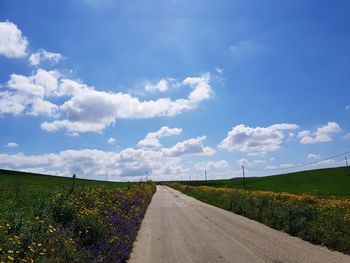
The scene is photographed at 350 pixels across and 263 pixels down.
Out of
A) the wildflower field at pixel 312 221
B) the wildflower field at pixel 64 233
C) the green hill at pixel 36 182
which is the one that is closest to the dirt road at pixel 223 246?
the wildflower field at pixel 312 221

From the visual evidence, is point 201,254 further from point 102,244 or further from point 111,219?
point 111,219

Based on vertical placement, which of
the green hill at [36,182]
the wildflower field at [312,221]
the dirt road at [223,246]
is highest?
the green hill at [36,182]

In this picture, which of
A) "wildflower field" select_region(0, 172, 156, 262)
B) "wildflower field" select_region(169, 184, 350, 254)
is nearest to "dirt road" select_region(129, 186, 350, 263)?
"wildflower field" select_region(169, 184, 350, 254)

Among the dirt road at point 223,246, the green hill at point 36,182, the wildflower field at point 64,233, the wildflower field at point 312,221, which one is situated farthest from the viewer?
Answer: the green hill at point 36,182

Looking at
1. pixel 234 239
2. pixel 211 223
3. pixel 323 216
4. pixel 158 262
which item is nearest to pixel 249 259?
pixel 158 262

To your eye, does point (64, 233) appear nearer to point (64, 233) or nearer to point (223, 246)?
point (64, 233)

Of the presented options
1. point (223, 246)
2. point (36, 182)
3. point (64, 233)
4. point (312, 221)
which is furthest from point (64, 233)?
point (36, 182)

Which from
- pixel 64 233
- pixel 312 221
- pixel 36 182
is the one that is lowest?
pixel 312 221

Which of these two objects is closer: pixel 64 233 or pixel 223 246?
pixel 64 233

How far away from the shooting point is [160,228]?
17703mm

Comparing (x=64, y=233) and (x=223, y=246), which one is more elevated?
(x=64, y=233)

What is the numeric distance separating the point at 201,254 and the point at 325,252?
3818 mm

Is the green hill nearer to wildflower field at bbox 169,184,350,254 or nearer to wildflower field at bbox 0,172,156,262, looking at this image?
wildflower field at bbox 0,172,156,262

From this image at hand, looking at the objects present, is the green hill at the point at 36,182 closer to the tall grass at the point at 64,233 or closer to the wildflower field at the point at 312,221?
the tall grass at the point at 64,233
